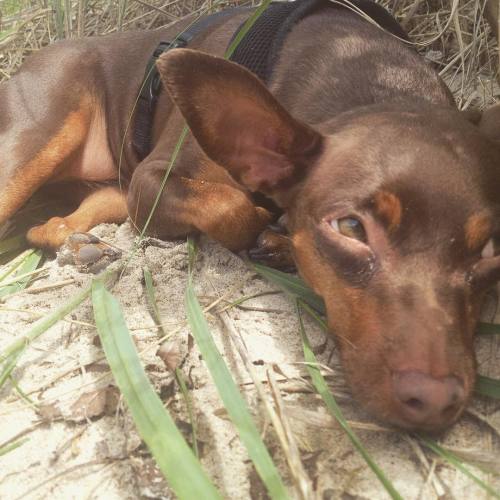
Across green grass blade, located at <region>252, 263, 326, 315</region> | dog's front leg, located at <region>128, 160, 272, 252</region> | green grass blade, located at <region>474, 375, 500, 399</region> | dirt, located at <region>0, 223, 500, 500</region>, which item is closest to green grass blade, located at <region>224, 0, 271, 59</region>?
dog's front leg, located at <region>128, 160, 272, 252</region>

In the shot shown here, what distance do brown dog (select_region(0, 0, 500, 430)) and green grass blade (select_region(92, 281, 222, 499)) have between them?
0.62 meters

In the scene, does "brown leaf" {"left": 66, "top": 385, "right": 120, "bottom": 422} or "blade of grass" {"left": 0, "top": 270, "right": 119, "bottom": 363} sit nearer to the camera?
"brown leaf" {"left": 66, "top": 385, "right": 120, "bottom": 422}

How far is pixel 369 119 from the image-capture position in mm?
2471

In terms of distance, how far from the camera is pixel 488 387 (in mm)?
2006

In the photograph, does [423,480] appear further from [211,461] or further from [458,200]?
[458,200]

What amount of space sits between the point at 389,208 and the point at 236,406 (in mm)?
845

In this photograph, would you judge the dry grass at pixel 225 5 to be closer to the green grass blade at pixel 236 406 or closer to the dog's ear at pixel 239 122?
the dog's ear at pixel 239 122

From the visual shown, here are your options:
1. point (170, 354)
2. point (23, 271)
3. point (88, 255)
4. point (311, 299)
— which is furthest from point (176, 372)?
point (23, 271)

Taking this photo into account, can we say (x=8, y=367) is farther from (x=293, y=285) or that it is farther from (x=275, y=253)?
(x=275, y=253)

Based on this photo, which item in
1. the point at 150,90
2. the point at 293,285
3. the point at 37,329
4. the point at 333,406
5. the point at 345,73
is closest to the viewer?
the point at 333,406

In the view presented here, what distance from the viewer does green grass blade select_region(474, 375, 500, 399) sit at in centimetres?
199

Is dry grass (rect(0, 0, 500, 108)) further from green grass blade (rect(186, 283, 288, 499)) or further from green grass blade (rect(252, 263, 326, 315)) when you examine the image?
green grass blade (rect(186, 283, 288, 499))

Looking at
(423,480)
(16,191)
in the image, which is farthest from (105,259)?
(423,480)

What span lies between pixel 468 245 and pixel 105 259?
194 cm
